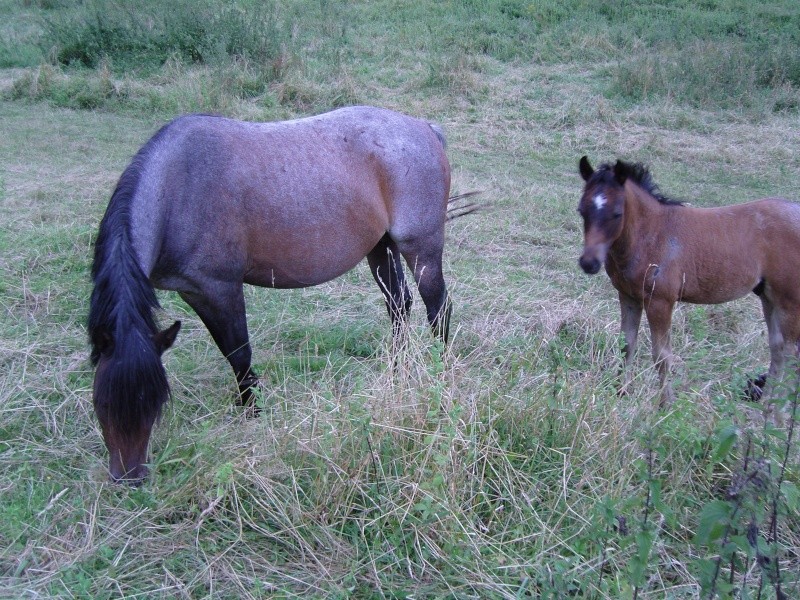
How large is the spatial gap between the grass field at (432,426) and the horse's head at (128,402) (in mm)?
132

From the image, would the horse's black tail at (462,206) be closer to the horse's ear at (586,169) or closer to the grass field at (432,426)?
the grass field at (432,426)

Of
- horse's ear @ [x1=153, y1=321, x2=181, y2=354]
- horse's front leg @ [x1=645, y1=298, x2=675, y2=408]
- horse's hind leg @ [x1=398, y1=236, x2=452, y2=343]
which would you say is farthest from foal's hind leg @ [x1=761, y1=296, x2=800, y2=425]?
horse's ear @ [x1=153, y1=321, x2=181, y2=354]

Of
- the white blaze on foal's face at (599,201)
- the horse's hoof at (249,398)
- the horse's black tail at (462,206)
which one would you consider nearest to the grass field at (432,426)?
the horse's hoof at (249,398)

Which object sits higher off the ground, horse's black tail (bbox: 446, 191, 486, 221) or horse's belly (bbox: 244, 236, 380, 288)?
horse's belly (bbox: 244, 236, 380, 288)

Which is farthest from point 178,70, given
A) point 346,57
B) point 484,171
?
point 484,171

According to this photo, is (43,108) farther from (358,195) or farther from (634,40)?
(634,40)

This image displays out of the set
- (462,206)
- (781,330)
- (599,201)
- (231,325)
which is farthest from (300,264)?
(781,330)

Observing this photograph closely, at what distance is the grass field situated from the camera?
262 cm

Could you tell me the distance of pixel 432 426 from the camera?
10.1 feet

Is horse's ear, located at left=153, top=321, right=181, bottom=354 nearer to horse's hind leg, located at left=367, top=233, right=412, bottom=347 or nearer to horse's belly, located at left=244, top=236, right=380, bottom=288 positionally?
horse's belly, located at left=244, top=236, right=380, bottom=288

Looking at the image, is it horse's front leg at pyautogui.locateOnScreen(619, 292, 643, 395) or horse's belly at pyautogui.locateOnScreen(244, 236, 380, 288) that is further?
horse's front leg at pyautogui.locateOnScreen(619, 292, 643, 395)

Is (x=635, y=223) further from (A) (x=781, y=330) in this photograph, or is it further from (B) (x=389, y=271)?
(B) (x=389, y=271)

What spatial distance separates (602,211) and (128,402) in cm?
251

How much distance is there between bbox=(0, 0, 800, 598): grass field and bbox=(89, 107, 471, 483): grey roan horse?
30 cm
